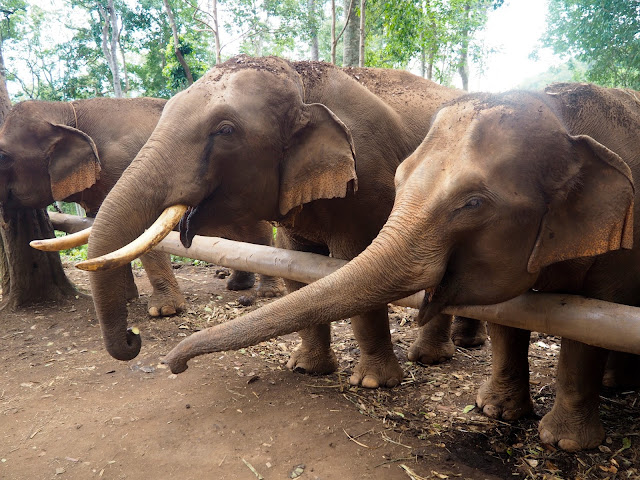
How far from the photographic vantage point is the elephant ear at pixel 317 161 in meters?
2.98

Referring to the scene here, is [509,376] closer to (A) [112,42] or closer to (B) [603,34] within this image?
(B) [603,34]

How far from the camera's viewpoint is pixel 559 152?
7.43 ft

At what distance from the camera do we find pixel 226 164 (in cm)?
303

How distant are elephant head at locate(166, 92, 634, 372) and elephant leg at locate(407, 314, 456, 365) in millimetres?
1910

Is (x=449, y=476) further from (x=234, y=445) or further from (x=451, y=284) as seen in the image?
(x=234, y=445)

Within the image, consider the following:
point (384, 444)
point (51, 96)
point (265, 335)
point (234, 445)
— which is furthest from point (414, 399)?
point (51, 96)

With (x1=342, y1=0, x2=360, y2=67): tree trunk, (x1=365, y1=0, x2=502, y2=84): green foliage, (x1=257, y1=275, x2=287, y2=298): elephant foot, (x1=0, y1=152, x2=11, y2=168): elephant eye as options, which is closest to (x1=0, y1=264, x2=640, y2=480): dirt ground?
(x1=257, y1=275, x2=287, y2=298): elephant foot

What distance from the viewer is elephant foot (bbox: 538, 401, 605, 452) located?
9.25 ft

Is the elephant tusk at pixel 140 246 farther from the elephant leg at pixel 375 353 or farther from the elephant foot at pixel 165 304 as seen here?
the elephant foot at pixel 165 304

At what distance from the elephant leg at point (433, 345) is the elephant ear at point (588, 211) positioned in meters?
1.98

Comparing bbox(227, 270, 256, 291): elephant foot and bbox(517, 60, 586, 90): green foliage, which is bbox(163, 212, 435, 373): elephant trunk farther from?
bbox(227, 270, 256, 291): elephant foot

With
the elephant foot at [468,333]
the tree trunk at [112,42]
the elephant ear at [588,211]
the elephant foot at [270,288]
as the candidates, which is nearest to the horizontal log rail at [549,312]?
the elephant ear at [588,211]

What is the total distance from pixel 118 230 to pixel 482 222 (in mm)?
1801

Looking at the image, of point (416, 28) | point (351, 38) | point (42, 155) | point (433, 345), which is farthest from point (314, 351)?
point (416, 28)
